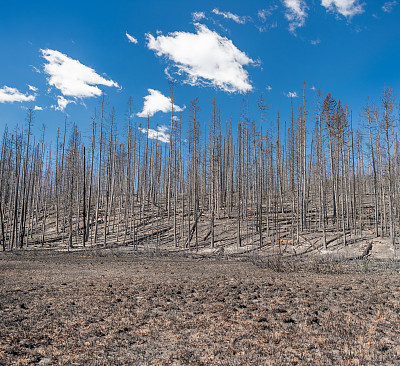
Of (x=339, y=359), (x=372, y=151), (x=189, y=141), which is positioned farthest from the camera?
(x=189, y=141)

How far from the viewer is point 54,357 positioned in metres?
3.54

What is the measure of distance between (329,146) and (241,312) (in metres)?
15.6

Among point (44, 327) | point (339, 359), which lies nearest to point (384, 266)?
point (339, 359)

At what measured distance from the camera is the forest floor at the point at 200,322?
3.55m

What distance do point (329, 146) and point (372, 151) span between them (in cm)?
249

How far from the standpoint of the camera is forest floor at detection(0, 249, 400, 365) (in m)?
3.55

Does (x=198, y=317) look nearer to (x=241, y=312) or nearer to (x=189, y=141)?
(x=241, y=312)

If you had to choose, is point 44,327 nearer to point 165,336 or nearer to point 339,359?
point 165,336

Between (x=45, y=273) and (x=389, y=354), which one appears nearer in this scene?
(x=389, y=354)

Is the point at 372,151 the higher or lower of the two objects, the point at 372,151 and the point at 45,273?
the higher

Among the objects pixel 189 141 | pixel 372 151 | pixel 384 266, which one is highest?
pixel 189 141

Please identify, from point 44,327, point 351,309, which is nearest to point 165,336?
point 44,327

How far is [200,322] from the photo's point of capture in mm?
4719

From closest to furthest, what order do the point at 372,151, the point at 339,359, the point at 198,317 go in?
the point at 339,359 < the point at 198,317 < the point at 372,151
